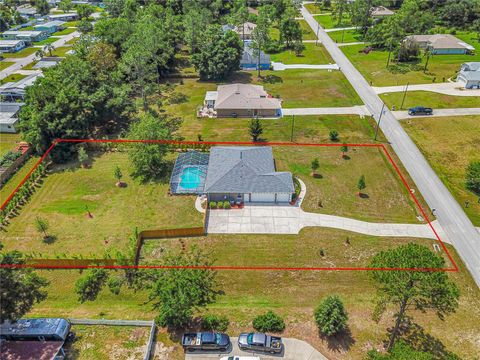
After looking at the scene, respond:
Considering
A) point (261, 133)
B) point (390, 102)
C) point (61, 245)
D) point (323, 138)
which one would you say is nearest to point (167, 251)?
point (61, 245)

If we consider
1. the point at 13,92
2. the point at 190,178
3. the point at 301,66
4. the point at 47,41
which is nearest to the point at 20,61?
the point at 47,41

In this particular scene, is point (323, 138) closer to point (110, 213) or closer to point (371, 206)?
point (371, 206)

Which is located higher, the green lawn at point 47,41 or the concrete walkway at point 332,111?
the green lawn at point 47,41

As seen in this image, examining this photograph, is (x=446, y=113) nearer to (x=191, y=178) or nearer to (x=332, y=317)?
(x=191, y=178)

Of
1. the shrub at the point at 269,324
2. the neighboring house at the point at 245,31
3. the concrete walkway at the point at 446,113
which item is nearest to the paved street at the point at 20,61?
the neighboring house at the point at 245,31

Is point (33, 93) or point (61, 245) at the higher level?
point (33, 93)

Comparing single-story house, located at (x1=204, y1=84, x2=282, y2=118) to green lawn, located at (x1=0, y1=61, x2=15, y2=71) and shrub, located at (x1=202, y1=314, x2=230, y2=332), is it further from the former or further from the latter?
green lawn, located at (x1=0, y1=61, x2=15, y2=71)

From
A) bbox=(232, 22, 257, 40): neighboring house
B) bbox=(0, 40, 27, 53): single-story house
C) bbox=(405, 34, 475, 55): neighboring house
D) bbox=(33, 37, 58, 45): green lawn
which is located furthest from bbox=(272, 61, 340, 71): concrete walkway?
bbox=(0, 40, 27, 53): single-story house

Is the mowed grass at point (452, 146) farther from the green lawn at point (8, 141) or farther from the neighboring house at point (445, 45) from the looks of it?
the green lawn at point (8, 141)
